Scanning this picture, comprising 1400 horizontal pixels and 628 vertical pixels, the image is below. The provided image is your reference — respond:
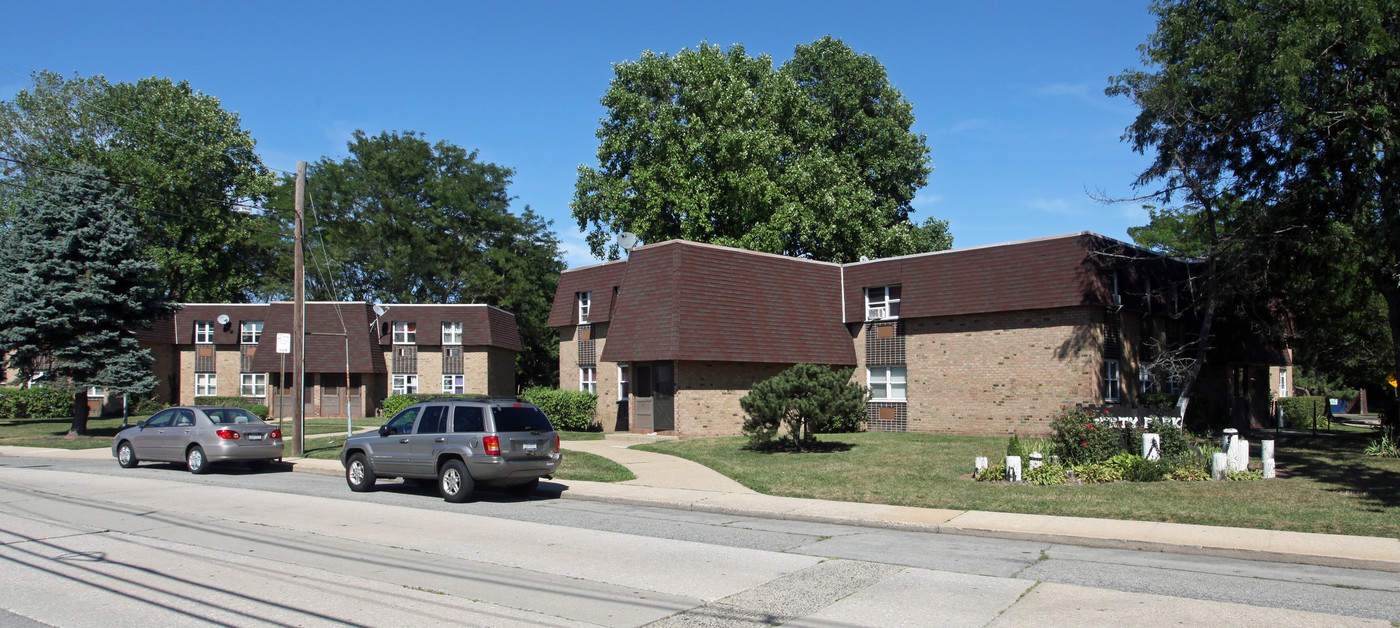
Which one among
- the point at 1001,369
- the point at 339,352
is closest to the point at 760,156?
the point at 1001,369

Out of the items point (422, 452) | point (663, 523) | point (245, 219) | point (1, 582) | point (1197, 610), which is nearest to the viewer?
point (1197, 610)

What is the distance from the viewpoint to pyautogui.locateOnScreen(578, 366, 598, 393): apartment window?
33.9 m

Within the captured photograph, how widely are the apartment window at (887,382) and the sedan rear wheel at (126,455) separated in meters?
20.9

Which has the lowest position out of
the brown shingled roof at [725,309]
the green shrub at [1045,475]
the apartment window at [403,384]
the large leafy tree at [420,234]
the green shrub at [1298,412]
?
the green shrub at [1298,412]

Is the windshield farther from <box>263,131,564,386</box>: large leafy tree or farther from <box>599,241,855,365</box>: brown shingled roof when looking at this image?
<box>263,131,564,386</box>: large leafy tree

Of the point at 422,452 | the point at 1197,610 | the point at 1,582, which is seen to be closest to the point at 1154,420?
the point at 1197,610

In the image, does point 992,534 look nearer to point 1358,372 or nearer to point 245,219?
point 1358,372

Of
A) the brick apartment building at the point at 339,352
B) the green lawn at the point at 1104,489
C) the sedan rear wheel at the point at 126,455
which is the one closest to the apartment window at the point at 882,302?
the green lawn at the point at 1104,489

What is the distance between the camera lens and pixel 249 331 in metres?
48.3

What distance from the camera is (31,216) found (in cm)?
3083

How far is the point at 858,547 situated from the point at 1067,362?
1759 centimetres

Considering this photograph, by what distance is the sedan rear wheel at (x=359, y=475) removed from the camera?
52.0 feet

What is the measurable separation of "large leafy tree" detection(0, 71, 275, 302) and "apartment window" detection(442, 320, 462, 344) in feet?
50.2

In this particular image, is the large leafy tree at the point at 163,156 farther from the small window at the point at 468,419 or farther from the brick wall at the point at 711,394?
the small window at the point at 468,419
